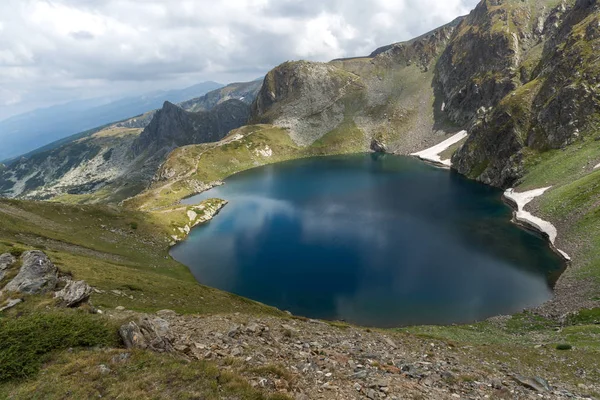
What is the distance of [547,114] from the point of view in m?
116

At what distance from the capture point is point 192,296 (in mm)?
41219

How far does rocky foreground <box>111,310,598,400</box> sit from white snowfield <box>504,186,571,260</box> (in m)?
53.5

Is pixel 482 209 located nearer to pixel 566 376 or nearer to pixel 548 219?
pixel 548 219

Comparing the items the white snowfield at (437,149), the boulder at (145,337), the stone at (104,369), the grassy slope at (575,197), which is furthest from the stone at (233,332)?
the white snowfield at (437,149)

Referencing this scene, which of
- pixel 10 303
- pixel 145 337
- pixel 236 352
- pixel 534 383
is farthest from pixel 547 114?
pixel 10 303

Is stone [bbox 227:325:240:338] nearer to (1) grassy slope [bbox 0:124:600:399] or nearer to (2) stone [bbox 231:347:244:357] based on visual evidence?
(2) stone [bbox 231:347:244:357]

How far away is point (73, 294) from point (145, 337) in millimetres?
9126

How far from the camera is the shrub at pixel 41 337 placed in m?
14.8

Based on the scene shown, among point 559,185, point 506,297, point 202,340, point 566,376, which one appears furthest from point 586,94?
point 202,340

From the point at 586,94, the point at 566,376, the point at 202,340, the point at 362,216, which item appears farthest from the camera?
the point at 586,94

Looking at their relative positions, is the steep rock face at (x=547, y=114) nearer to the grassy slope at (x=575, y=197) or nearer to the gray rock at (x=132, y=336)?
the grassy slope at (x=575, y=197)

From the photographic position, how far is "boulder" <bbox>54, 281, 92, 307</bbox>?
22.1 metres

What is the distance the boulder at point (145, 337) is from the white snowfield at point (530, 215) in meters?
71.6

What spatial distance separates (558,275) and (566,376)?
135 ft
